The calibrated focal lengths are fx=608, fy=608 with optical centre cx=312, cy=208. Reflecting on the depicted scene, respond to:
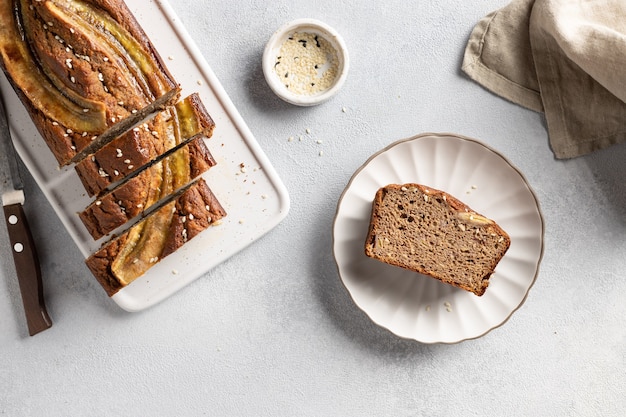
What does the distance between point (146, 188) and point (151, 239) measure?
0.85 ft

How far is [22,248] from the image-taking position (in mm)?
3205

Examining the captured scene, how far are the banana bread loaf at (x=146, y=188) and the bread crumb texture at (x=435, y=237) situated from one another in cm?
92

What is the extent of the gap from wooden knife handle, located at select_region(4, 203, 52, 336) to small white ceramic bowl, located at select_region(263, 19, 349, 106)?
4.91 feet

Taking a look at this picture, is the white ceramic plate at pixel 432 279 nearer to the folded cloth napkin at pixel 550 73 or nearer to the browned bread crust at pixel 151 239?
the folded cloth napkin at pixel 550 73

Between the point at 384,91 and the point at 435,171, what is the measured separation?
1.75ft

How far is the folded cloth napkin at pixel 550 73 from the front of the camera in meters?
3.24

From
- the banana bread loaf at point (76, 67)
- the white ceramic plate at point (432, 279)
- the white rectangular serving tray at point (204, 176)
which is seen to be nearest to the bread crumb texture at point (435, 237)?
the white ceramic plate at point (432, 279)

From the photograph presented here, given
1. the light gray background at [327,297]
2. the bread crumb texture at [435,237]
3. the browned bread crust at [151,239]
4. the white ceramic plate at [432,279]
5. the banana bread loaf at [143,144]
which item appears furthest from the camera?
the light gray background at [327,297]

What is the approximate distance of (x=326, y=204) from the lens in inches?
132

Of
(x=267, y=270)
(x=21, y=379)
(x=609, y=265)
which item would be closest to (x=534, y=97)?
(x=609, y=265)

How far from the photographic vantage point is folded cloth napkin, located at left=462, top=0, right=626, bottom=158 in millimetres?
3236

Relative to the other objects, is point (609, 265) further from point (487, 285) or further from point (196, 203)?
point (196, 203)

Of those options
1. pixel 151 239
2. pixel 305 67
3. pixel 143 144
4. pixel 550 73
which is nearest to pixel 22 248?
pixel 151 239

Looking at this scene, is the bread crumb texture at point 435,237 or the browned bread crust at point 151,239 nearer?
the browned bread crust at point 151,239
